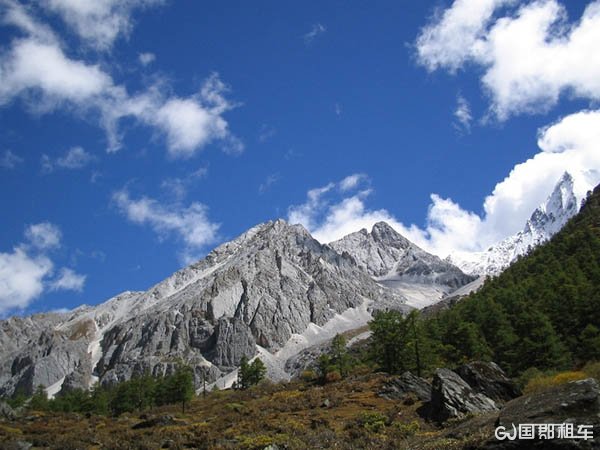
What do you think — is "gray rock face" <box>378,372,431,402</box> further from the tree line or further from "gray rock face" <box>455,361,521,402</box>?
the tree line

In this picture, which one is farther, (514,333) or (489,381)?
(514,333)

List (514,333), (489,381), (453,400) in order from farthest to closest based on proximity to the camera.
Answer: (514,333)
(489,381)
(453,400)

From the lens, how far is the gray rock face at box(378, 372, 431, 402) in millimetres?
43500

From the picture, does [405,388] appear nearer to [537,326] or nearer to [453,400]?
[453,400]

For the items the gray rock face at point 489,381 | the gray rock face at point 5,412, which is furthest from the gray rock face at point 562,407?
the gray rock face at point 5,412

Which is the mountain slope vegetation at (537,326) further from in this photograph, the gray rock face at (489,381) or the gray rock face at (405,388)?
the gray rock face at (489,381)

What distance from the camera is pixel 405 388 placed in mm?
45344

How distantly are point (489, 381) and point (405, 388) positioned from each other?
396 inches

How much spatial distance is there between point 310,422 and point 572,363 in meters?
42.4

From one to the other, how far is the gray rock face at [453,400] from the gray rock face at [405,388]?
946cm

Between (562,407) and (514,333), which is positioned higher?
(514,333)

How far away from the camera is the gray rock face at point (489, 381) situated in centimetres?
3594

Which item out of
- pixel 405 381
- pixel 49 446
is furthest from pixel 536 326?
pixel 49 446

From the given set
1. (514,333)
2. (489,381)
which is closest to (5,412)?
(489,381)
